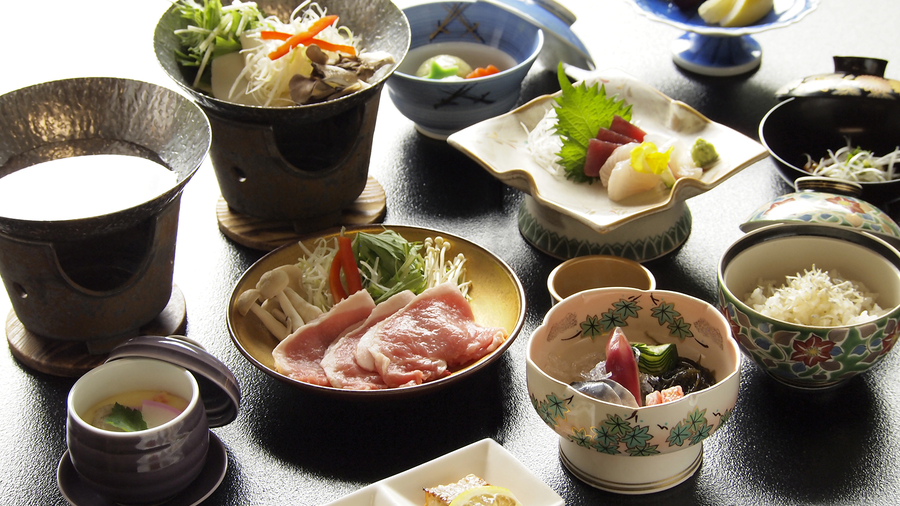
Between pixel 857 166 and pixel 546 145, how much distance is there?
0.61m

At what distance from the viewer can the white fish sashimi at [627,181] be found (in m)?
1.51

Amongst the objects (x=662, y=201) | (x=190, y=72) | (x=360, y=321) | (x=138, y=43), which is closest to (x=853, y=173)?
(x=662, y=201)

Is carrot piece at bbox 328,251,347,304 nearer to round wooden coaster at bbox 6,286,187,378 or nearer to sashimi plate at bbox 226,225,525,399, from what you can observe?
sashimi plate at bbox 226,225,525,399

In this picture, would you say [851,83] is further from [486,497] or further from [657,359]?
[486,497]

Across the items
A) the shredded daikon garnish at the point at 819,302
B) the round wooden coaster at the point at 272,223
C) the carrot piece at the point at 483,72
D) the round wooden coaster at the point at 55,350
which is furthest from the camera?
the carrot piece at the point at 483,72

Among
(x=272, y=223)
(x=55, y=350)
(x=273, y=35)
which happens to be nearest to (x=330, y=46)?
(x=273, y=35)

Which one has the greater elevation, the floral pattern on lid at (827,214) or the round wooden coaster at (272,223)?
the floral pattern on lid at (827,214)

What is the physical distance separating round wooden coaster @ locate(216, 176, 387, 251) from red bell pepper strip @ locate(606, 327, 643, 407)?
0.71 m

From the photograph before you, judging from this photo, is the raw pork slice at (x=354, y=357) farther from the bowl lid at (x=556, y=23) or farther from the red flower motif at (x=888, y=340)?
the bowl lid at (x=556, y=23)

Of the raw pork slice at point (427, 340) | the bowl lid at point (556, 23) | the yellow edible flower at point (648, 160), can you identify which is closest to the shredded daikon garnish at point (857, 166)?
the yellow edible flower at point (648, 160)

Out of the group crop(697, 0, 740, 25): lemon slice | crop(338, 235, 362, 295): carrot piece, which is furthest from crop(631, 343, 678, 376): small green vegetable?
crop(697, 0, 740, 25): lemon slice

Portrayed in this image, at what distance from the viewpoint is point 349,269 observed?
138cm

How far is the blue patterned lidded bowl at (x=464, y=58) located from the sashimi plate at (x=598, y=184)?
0.39 feet

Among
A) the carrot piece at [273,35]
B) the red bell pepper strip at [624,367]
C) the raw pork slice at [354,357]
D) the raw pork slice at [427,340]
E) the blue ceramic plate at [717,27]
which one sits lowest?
the raw pork slice at [354,357]
